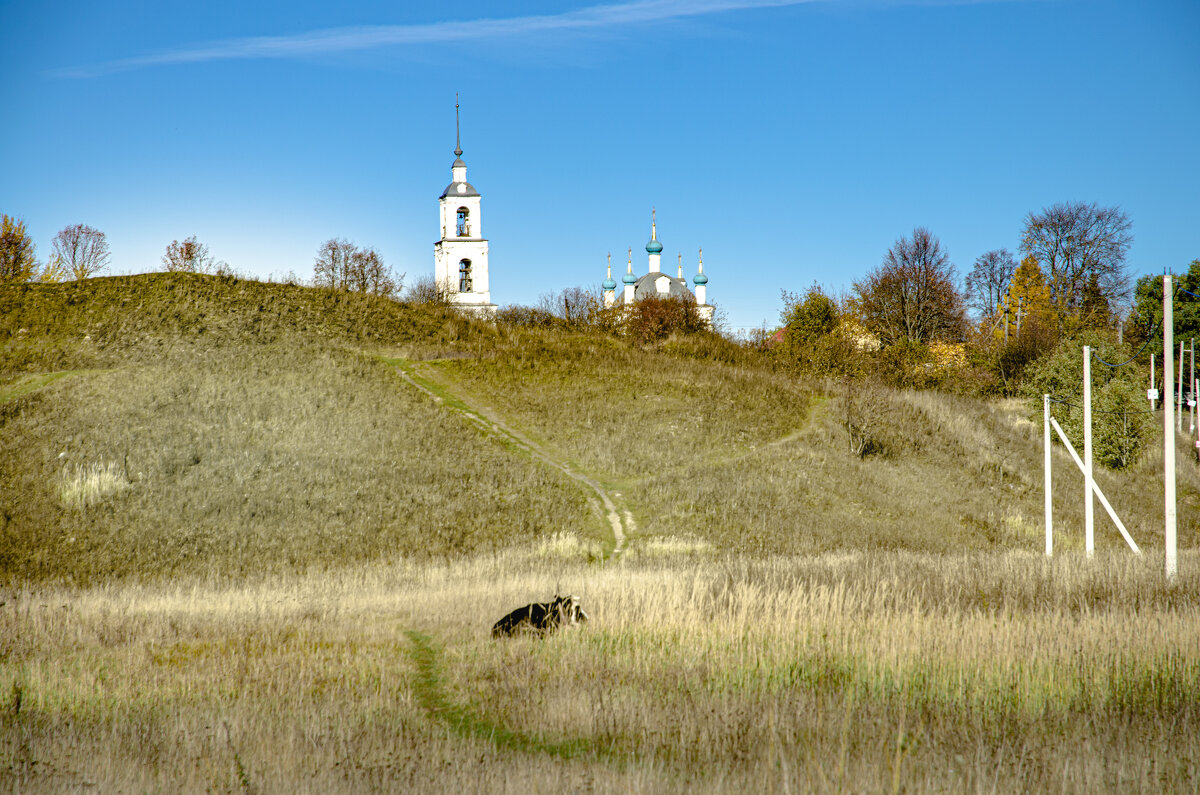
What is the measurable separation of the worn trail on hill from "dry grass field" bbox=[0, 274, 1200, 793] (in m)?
0.33

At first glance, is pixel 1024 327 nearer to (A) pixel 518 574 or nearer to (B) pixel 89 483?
(A) pixel 518 574

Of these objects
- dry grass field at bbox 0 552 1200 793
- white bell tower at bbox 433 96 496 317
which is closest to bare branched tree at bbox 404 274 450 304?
white bell tower at bbox 433 96 496 317

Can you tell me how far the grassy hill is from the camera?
78.0 ft

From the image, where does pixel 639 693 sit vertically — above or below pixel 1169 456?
below

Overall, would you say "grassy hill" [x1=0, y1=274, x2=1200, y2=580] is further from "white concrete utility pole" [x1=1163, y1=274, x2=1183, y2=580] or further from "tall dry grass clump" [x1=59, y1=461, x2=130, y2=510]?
"white concrete utility pole" [x1=1163, y1=274, x2=1183, y2=580]

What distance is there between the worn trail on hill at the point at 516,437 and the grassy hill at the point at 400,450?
539mm

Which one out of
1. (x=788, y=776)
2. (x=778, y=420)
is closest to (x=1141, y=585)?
(x=788, y=776)

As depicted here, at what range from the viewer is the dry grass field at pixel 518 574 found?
6.60m

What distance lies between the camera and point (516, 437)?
32.6 metres

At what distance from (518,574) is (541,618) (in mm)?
6952

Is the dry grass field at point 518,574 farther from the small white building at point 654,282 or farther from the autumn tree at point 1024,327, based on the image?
the small white building at point 654,282

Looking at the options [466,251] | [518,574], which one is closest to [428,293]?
[466,251]

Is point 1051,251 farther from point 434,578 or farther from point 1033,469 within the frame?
point 434,578

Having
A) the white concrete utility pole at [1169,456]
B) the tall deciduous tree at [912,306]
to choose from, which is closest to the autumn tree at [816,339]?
the tall deciduous tree at [912,306]
